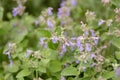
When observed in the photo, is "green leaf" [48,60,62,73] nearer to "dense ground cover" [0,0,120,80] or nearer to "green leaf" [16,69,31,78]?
"dense ground cover" [0,0,120,80]

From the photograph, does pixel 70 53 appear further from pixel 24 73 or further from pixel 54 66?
pixel 24 73

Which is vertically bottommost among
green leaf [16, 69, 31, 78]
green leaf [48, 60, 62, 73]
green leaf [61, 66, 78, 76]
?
green leaf [61, 66, 78, 76]

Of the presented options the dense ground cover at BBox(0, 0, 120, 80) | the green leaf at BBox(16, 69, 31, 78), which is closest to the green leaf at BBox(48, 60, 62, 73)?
the dense ground cover at BBox(0, 0, 120, 80)

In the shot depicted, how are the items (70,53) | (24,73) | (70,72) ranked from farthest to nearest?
(70,53), (24,73), (70,72)

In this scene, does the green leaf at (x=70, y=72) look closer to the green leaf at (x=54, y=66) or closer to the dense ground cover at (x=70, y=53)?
the dense ground cover at (x=70, y=53)

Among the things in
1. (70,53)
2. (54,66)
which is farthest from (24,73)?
(70,53)

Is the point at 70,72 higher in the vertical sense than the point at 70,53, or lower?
lower

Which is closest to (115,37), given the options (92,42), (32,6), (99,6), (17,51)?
(92,42)

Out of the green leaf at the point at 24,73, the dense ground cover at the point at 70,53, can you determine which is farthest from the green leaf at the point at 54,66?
the green leaf at the point at 24,73

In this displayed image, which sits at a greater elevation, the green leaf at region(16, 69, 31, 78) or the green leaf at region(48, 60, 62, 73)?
the green leaf at region(48, 60, 62, 73)

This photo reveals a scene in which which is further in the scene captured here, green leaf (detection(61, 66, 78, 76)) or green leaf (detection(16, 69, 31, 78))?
green leaf (detection(16, 69, 31, 78))
